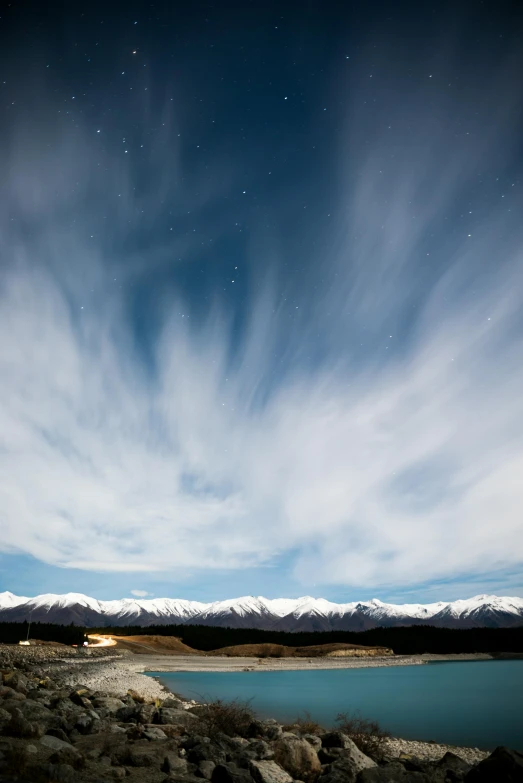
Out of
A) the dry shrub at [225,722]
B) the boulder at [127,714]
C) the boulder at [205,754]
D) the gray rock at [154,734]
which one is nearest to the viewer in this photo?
the boulder at [205,754]

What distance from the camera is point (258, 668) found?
77188 mm

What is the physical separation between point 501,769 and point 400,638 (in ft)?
542

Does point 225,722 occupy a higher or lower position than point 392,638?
lower

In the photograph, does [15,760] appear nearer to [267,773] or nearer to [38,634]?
[267,773]

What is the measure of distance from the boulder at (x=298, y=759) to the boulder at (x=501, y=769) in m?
3.69

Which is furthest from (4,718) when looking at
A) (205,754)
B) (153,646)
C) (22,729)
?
(153,646)

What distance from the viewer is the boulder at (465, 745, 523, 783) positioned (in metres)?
9.33

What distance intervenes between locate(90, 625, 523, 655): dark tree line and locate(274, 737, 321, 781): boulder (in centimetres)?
13689

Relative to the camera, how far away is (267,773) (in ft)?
34.5

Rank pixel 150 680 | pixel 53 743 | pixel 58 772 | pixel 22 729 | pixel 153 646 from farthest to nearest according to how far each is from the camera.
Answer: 1. pixel 153 646
2. pixel 150 680
3. pixel 22 729
4. pixel 53 743
5. pixel 58 772

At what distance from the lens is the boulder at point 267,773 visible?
10.3 meters

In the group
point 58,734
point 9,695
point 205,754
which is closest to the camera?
point 205,754

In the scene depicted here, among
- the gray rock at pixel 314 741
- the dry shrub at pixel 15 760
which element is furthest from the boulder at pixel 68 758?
the gray rock at pixel 314 741

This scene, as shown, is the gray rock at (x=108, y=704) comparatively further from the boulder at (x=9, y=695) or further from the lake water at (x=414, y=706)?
the lake water at (x=414, y=706)
